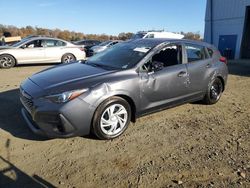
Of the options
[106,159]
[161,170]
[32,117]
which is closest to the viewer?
[161,170]

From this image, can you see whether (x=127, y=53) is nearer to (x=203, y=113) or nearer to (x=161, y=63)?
(x=161, y=63)

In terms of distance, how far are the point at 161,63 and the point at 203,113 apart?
5.29ft

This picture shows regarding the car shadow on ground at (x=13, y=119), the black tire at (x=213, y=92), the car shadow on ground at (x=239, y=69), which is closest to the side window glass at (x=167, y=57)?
the black tire at (x=213, y=92)

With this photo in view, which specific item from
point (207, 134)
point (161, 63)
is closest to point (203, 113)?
point (207, 134)

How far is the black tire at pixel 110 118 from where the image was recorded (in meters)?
4.21

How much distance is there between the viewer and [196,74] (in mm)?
5688

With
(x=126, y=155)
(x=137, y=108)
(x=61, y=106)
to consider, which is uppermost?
(x=61, y=106)

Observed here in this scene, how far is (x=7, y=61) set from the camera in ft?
41.3

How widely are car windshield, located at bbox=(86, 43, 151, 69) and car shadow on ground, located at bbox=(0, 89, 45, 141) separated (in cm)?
170

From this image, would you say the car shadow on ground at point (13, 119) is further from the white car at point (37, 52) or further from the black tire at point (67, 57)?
the black tire at point (67, 57)

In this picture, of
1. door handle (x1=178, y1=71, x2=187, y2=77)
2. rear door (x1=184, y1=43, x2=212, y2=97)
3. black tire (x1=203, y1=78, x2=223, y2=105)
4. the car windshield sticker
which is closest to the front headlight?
the car windshield sticker

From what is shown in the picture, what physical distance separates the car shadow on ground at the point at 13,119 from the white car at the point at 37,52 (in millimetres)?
6352

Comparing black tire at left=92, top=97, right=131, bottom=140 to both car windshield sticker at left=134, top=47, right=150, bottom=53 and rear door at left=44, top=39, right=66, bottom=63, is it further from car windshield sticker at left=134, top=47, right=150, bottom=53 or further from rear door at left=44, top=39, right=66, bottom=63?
rear door at left=44, top=39, right=66, bottom=63

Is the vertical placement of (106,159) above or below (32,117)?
below
